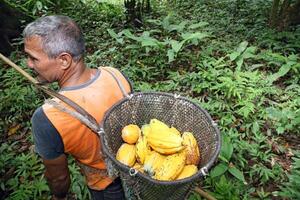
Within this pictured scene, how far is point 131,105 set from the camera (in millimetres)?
2037

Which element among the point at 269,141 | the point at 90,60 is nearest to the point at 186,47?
the point at 90,60

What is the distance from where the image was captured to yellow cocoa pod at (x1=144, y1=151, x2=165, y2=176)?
169cm

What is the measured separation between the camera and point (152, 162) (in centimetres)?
172

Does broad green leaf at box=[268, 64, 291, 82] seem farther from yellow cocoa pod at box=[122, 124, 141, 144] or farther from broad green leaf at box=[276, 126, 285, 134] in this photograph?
yellow cocoa pod at box=[122, 124, 141, 144]

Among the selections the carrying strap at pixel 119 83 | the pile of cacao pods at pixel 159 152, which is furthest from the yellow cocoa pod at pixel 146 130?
the carrying strap at pixel 119 83

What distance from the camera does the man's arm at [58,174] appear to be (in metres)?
2.01

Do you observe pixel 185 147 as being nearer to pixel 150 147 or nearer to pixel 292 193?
pixel 150 147

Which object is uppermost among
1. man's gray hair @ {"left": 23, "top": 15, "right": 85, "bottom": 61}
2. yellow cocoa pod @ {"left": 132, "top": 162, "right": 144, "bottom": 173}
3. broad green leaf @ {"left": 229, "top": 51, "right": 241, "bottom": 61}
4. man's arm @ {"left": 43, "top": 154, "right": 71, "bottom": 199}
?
man's gray hair @ {"left": 23, "top": 15, "right": 85, "bottom": 61}

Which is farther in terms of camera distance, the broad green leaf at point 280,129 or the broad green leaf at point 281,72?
the broad green leaf at point 281,72

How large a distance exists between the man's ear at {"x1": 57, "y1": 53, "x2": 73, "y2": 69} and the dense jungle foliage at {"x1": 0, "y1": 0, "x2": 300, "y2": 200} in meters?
1.83

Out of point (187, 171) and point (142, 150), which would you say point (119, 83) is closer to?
point (142, 150)

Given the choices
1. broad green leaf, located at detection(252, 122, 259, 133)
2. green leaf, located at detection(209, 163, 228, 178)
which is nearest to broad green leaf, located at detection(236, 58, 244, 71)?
broad green leaf, located at detection(252, 122, 259, 133)

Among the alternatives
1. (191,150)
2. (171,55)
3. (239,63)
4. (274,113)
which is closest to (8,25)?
(171,55)

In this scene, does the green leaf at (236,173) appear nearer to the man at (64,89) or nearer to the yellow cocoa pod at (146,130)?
the man at (64,89)
